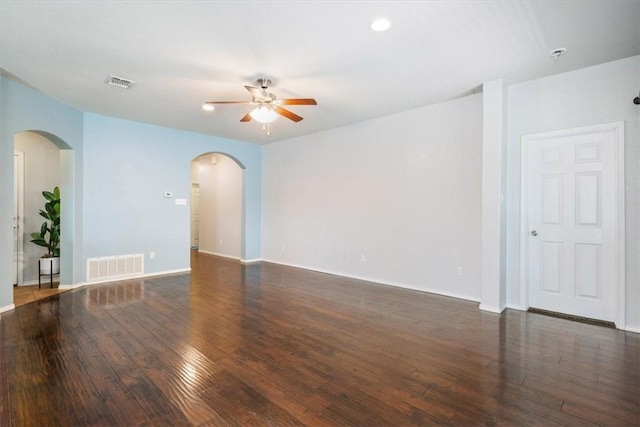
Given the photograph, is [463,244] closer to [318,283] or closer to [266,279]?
[318,283]

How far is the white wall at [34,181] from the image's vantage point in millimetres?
5129

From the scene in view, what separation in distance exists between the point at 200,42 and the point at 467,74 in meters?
2.92

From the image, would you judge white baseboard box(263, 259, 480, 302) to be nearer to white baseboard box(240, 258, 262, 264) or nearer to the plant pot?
white baseboard box(240, 258, 262, 264)

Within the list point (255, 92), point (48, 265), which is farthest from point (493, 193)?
point (48, 265)

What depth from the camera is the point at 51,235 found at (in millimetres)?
5066

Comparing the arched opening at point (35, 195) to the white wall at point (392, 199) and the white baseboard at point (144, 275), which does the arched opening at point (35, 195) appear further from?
the white wall at point (392, 199)

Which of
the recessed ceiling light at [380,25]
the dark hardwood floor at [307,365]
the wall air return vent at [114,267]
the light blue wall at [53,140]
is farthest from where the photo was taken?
the wall air return vent at [114,267]

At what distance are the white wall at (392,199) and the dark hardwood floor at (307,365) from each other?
2.80 feet

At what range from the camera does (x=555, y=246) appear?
12.0 ft

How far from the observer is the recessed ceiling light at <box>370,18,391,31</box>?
2518 millimetres

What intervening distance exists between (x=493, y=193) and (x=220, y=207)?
6862 mm

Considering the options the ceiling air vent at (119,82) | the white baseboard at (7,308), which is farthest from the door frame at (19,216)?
the ceiling air vent at (119,82)

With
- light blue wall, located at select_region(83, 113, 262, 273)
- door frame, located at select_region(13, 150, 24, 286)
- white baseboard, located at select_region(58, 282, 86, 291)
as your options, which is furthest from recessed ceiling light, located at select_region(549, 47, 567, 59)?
door frame, located at select_region(13, 150, 24, 286)

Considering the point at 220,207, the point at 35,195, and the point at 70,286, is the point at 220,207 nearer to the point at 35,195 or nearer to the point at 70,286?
the point at 35,195
